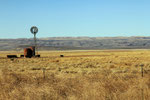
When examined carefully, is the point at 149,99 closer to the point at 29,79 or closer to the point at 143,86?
the point at 143,86

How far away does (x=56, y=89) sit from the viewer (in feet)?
38.6

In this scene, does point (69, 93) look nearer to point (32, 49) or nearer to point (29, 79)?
point (29, 79)

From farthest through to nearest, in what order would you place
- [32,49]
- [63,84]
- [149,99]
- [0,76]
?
[32,49] → [0,76] → [63,84] → [149,99]

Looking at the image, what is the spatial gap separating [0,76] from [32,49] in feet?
160

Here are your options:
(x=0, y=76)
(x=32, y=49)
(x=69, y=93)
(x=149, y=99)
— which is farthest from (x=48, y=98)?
(x=32, y=49)

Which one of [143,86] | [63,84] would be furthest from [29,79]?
[143,86]

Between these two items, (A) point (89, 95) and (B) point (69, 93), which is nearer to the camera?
(A) point (89, 95)

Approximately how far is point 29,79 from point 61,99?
467 cm

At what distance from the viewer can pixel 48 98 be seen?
10.4m

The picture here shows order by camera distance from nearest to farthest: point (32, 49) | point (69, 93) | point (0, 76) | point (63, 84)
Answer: point (69, 93) < point (63, 84) < point (0, 76) < point (32, 49)

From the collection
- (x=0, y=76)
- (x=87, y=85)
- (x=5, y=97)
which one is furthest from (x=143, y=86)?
(x=0, y=76)

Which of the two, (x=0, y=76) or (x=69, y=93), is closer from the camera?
(x=69, y=93)

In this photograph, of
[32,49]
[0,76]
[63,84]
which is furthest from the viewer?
[32,49]

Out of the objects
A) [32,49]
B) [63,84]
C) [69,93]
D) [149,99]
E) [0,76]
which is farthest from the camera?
[32,49]
